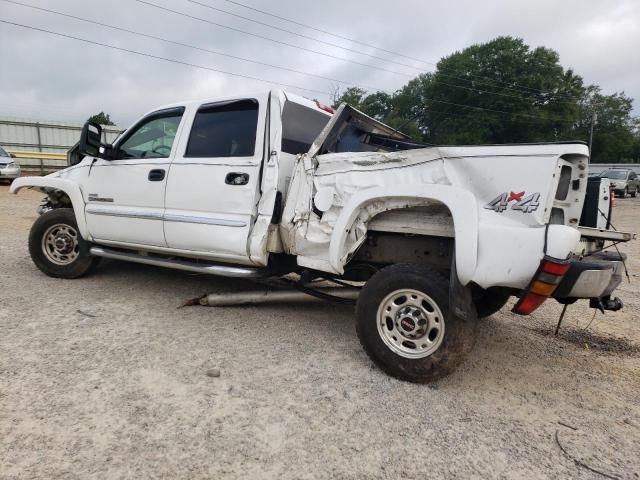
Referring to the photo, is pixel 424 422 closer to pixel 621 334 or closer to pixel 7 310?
pixel 621 334

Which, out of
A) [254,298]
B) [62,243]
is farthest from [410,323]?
[62,243]

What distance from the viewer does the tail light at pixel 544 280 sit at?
93.7 inches

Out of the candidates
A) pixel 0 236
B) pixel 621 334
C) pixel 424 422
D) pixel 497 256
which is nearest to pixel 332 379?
pixel 424 422

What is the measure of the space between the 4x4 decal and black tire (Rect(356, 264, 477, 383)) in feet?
1.80

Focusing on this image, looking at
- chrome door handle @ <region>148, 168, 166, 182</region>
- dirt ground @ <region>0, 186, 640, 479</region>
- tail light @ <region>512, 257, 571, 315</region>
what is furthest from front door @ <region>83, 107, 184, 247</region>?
tail light @ <region>512, 257, 571, 315</region>

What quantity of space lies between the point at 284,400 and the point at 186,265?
Answer: 1883 millimetres

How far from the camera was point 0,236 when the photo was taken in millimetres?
7512

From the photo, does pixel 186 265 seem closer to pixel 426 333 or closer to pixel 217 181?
pixel 217 181

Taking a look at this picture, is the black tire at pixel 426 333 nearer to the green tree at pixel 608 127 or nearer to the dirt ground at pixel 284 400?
the dirt ground at pixel 284 400

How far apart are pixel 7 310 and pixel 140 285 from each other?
127cm

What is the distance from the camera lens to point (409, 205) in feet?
9.70

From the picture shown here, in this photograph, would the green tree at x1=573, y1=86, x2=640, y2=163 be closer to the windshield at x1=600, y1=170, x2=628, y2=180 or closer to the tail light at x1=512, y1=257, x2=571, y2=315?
the windshield at x1=600, y1=170, x2=628, y2=180

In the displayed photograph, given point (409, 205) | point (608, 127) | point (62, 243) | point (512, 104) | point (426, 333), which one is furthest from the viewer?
point (608, 127)

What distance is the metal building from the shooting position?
21.7 metres
